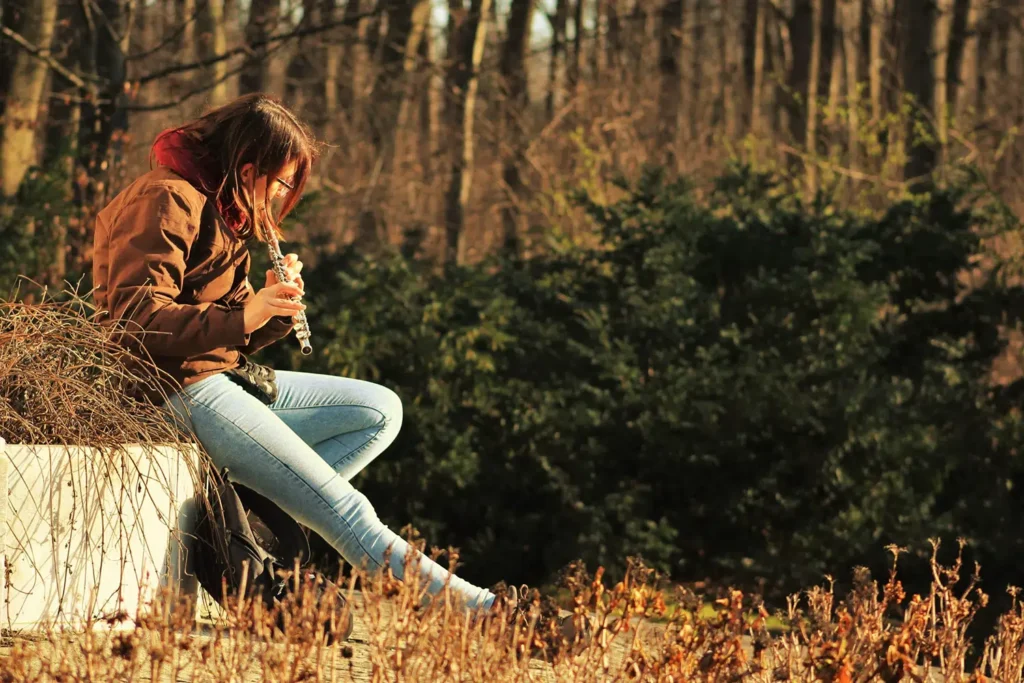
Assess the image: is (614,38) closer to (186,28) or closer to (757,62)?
(186,28)

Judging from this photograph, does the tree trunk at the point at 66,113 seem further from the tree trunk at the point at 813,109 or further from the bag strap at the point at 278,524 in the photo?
the tree trunk at the point at 813,109

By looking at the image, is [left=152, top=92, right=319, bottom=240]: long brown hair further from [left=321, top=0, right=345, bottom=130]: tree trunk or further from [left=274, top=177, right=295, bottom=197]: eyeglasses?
[left=321, top=0, right=345, bottom=130]: tree trunk

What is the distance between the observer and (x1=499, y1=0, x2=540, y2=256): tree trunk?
15266 millimetres

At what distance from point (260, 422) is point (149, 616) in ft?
3.31

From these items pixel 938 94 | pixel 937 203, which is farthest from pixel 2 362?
pixel 938 94

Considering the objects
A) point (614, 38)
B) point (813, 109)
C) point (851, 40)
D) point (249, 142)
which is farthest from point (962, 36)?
point (249, 142)

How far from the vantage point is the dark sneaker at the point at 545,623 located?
3.36 m

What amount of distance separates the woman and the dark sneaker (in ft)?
0.11

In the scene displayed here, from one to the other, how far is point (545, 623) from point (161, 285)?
130cm

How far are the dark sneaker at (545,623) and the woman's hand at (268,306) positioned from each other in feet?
2.94

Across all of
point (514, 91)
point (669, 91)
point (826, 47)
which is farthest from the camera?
point (669, 91)

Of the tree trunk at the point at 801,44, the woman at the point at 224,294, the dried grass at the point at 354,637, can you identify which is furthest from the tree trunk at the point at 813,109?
the dried grass at the point at 354,637

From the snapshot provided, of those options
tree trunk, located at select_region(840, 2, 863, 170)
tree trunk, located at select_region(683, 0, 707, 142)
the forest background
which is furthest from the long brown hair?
tree trunk, located at select_region(683, 0, 707, 142)

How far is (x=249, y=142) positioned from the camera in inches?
153
